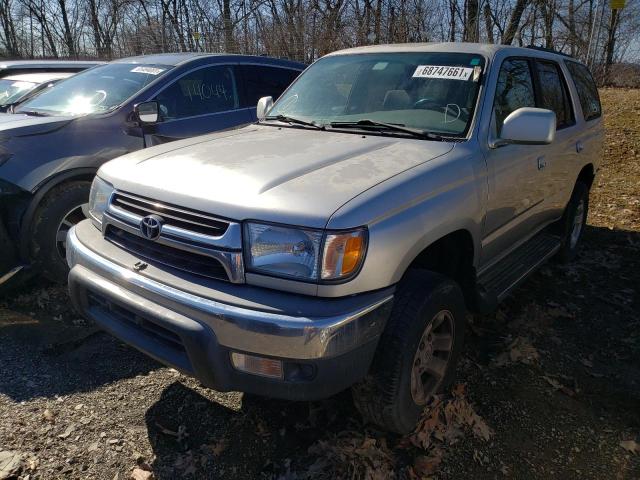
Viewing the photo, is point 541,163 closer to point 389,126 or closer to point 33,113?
point 389,126

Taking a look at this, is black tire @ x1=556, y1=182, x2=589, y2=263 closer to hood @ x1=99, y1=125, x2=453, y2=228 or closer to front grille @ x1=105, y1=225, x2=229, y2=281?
hood @ x1=99, y1=125, x2=453, y2=228

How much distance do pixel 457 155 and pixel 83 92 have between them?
375 centimetres

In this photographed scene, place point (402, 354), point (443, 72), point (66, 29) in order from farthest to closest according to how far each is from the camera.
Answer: point (66, 29), point (443, 72), point (402, 354)

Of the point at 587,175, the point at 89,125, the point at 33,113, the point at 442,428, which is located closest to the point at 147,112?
the point at 89,125

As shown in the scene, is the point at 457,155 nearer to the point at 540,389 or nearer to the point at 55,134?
the point at 540,389

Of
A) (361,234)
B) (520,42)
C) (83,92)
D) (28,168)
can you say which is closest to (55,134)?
(28,168)

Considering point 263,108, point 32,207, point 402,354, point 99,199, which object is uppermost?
point 263,108

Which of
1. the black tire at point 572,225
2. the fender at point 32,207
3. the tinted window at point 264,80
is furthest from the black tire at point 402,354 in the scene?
the tinted window at point 264,80

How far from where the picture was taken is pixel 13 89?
7.18 metres

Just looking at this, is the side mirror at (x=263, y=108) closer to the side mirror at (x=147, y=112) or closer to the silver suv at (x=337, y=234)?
the silver suv at (x=337, y=234)

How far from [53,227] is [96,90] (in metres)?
1.57

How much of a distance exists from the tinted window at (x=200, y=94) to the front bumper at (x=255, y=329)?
9.40 ft

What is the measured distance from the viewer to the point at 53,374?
3105mm

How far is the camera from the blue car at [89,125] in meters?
3.74
